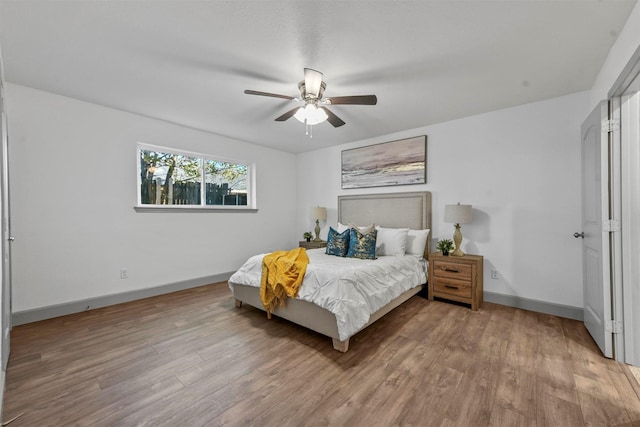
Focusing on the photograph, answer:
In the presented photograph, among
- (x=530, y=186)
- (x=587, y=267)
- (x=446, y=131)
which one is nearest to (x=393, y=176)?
(x=446, y=131)

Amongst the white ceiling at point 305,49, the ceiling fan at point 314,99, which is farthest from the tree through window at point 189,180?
the ceiling fan at point 314,99

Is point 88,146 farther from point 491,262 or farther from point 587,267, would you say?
point 587,267

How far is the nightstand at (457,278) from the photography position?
10.5 feet

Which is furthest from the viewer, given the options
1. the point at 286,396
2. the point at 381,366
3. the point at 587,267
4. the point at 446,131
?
the point at 446,131

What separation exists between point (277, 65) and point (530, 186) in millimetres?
3213

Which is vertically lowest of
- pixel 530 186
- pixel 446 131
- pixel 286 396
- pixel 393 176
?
pixel 286 396

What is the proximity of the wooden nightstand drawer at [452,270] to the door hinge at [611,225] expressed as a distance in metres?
1.30

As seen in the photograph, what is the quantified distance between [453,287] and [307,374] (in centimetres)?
229

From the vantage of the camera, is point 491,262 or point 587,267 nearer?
point 587,267

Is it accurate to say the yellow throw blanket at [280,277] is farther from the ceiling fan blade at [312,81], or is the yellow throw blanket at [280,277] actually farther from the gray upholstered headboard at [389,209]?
the gray upholstered headboard at [389,209]

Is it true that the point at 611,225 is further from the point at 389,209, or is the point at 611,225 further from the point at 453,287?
the point at 389,209

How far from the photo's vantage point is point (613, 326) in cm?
210

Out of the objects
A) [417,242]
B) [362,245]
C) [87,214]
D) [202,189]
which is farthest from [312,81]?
[87,214]

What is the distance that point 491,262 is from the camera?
11.3ft
